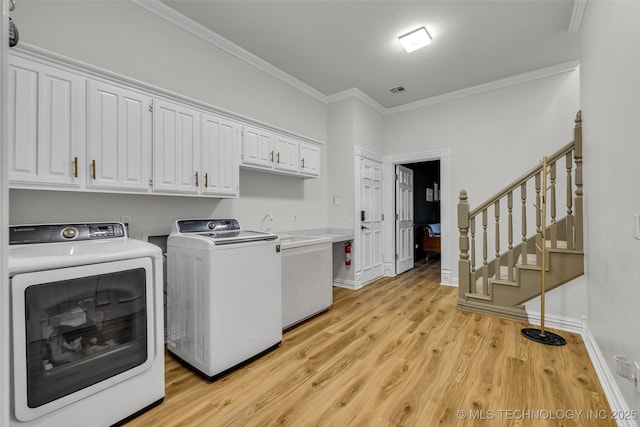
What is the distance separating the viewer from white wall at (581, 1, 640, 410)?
138cm

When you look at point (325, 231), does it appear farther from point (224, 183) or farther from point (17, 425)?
point (17, 425)

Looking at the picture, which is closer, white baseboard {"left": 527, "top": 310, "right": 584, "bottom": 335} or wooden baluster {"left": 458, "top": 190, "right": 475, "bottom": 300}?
white baseboard {"left": 527, "top": 310, "right": 584, "bottom": 335}

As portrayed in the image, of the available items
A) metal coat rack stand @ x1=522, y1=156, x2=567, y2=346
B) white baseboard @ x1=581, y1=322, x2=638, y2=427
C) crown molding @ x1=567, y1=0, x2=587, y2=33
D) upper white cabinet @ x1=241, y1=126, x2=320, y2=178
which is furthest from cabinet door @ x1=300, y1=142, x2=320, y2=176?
white baseboard @ x1=581, y1=322, x2=638, y2=427

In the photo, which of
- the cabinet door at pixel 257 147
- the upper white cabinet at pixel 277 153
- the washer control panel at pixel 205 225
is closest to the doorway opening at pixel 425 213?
the upper white cabinet at pixel 277 153

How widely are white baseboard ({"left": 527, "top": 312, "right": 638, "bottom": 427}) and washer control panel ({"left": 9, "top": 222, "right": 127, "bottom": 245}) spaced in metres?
3.17

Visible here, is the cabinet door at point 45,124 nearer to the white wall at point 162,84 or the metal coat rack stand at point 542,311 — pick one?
the white wall at point 162,84

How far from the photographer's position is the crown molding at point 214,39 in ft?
8.21

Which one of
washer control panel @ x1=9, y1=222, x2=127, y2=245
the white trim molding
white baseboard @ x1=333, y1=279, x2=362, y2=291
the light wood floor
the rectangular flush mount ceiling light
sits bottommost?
the light wood floor

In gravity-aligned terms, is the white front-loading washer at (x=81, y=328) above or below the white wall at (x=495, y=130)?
below

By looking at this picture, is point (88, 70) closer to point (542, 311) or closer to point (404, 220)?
point (542, 311)

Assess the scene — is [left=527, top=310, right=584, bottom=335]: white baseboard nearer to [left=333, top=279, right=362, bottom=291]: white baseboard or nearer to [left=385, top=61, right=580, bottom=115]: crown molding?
[left=333, top=279, right=362, bottom=291]: white baseboard

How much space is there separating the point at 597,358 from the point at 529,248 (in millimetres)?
1445

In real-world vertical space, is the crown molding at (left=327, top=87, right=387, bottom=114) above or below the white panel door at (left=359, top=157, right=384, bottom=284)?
above

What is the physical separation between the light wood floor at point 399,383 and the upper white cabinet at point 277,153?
5.69 feet
